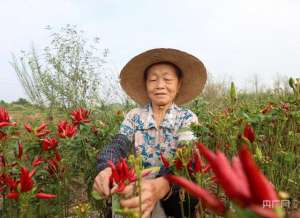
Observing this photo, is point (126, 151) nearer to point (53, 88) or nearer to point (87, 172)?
point (87, 172)

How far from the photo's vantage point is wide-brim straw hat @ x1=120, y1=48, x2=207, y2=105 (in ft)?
9.16

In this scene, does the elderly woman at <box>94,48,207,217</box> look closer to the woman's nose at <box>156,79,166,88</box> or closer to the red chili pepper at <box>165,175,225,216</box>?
the woman's nose at <box>156,79,166,88</box>

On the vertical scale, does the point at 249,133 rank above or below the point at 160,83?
below

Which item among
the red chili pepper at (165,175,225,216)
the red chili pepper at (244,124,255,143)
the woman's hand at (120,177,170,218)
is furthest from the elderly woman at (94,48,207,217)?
the red chili pepper at (165,175,225,216)

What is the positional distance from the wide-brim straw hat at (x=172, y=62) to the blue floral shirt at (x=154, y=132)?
32cm

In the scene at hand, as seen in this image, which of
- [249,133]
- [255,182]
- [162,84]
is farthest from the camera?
[162,84]

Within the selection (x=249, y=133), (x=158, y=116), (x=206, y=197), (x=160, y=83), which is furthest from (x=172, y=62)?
(x=206, y=197)

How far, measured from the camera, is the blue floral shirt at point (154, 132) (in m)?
2.70

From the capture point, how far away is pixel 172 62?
2.85 m

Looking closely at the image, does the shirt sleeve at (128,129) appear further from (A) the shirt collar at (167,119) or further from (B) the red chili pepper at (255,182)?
(B) the red chili pepper at (255,182)

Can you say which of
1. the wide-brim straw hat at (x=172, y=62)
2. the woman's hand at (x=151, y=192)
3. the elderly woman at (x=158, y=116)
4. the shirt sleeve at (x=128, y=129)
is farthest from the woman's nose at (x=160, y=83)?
the woman's hand at (x=151, y=192)

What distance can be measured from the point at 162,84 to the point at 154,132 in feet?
1.13

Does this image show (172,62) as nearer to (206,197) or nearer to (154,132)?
(154,132)

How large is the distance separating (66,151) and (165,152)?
66cm
